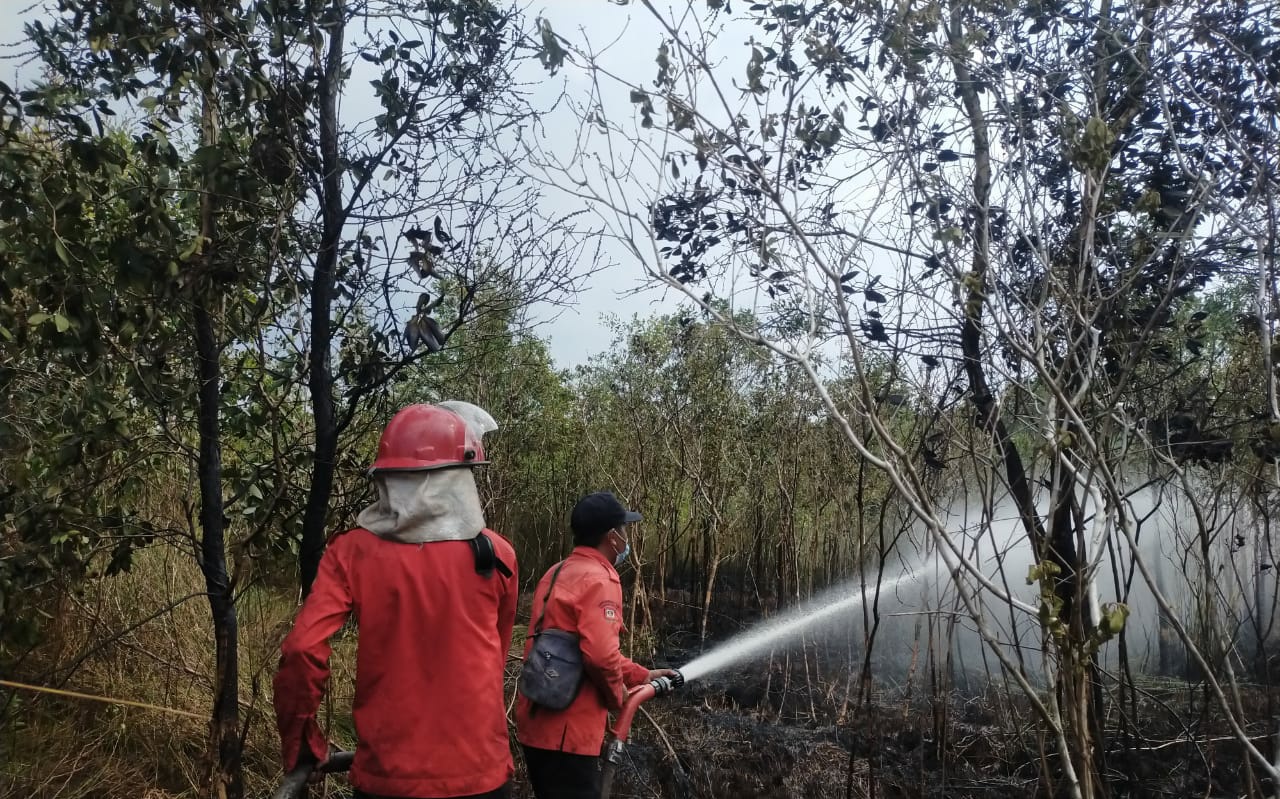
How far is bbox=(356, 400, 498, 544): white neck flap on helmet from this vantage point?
2.39 metres

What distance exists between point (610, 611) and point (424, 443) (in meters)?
1.08

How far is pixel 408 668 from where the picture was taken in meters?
2.36

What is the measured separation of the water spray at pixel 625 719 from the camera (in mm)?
2967

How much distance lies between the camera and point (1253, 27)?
3.89 meters

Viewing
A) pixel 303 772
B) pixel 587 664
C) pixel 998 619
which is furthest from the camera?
pixel 998 619

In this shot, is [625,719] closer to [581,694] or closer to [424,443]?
[581,694]

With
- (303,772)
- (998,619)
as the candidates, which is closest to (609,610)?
(303,772)

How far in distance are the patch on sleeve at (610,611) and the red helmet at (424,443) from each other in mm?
910

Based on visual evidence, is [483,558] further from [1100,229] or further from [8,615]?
[1100,229]

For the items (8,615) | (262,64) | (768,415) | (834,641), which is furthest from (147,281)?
(834,641)

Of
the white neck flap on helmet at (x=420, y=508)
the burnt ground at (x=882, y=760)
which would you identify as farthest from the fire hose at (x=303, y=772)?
the burnt ground at (x=882, y=760)

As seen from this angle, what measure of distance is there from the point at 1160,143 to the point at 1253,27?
22.3 inches

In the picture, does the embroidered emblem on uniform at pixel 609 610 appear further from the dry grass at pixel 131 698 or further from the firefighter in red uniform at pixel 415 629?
the dry grass at pixel 131 698

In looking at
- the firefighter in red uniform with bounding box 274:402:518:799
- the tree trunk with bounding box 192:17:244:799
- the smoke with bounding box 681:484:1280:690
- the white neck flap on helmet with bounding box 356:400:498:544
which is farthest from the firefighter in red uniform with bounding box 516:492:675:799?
the smoke with bounding box 681:484:1280:690
